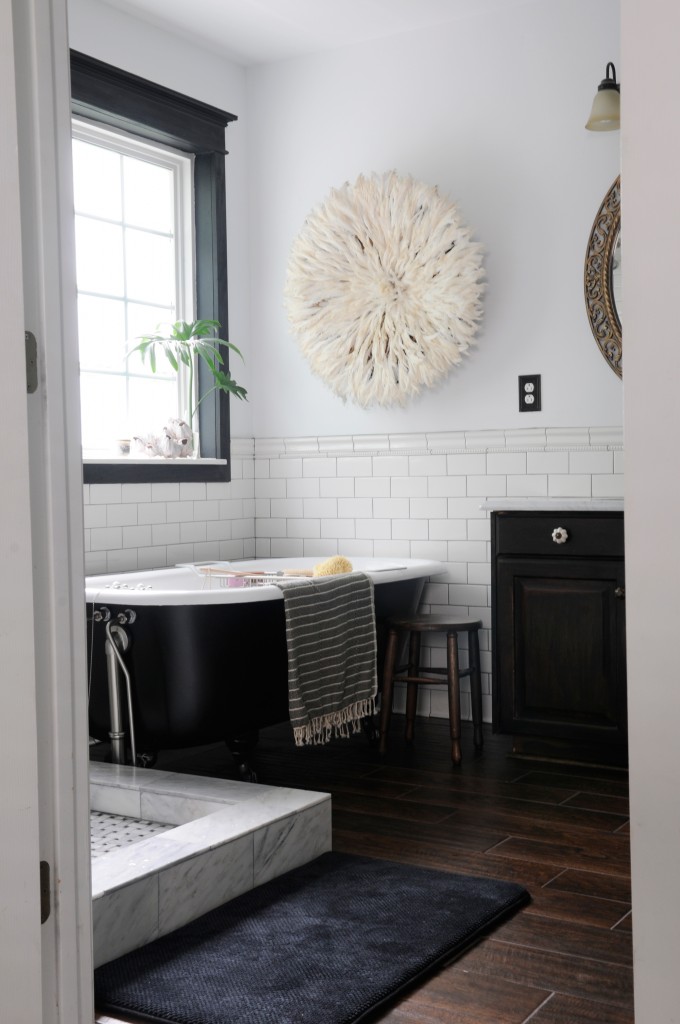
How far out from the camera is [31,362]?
5.34ft

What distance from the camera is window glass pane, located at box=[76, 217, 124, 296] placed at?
455 centimetres

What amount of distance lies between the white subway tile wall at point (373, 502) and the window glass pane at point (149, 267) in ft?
2.66

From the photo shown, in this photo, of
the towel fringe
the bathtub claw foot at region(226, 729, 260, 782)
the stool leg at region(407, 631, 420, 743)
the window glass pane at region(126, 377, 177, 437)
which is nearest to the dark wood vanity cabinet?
the stool leg at region(407, 631, 420, 743)

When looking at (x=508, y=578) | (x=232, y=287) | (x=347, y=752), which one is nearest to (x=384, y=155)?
(x=232, y=287)

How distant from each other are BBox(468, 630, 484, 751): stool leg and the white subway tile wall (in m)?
0.23

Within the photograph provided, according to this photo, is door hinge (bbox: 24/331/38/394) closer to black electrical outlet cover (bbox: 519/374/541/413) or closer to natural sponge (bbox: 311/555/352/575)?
natural sponge (bbox: 311/555/352/575)

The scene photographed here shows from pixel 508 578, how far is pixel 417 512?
906 millimetres

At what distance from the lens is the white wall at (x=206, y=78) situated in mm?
4410

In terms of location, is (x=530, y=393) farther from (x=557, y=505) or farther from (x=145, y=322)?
(x=145, y=322)

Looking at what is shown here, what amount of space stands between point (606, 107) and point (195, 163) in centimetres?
190

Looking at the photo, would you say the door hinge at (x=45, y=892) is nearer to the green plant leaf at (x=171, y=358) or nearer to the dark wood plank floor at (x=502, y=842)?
the dark wood plank floor at (x=502, y=842)

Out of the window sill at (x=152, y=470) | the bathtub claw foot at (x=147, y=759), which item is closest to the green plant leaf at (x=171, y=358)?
the window sill at (x=152, y=470)

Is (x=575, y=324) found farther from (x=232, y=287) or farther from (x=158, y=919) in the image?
(x=158, y=919)

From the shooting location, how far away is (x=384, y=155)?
4922 mm
